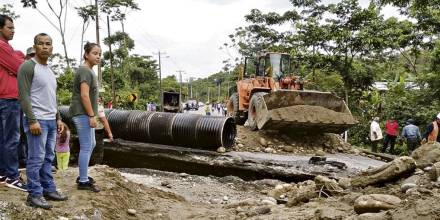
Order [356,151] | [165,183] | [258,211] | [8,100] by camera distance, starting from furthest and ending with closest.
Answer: [356,151]
[165,183]
[258,211]
[8,100]

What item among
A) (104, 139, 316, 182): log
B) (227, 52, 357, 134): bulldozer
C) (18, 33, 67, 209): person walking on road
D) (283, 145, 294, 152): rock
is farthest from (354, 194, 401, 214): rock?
(283, 145, 294, 152): rock

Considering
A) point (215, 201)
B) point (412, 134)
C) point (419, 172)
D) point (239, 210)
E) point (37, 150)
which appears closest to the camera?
point (37, 150)

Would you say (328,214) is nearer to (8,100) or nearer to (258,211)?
(258,211)

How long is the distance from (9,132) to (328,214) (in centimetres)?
319

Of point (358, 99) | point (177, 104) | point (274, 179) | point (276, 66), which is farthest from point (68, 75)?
point (274, 179)

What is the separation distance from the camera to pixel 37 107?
12.5ft

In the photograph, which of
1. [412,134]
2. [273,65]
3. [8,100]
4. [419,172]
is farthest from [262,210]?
[273,65]

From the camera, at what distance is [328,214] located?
4.45 m

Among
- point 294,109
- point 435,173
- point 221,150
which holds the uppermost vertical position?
point 294,109

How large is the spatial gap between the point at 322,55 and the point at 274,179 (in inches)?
403

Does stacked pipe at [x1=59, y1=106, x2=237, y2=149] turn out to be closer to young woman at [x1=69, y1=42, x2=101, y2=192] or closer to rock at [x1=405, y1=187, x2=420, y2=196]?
rock at [x1=405, y1=187, x2=420, y2=196]

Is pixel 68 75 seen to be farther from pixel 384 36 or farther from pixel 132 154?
pixel 384 36

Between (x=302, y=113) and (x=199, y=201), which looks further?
(x=302, y=113)

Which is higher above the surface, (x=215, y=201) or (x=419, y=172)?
(x=419, y=172)
